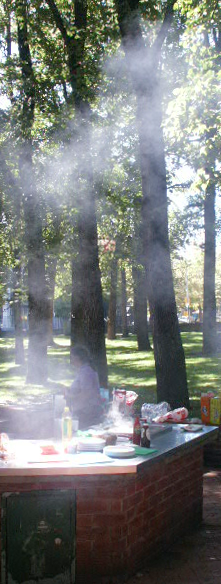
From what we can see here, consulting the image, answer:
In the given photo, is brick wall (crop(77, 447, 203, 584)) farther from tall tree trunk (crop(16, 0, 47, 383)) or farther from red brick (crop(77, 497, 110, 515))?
tall tree trunk (crop(16, 0, 47, 383))

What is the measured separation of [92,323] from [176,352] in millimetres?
2115

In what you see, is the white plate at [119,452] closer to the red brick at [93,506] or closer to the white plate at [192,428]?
the red brick at [93,506]

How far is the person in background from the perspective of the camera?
6.28 metres

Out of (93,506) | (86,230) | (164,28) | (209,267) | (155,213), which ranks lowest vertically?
(93,506)

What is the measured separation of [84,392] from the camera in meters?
6.37

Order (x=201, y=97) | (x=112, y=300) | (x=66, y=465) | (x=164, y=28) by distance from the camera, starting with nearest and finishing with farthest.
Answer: (x=66, y=465) → (x=201, y=97) → (x=164, y=28) → (x=112, y=300)

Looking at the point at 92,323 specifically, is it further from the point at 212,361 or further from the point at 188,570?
the point at 212,361

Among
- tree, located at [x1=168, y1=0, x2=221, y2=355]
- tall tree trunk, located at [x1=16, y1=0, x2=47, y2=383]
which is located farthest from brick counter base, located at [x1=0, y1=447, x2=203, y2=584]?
tall tree trunk, located at [x1=16, y1=0, x2=47, y2=383]

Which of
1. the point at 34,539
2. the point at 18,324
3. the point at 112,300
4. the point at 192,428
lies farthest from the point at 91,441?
the point at 112,300

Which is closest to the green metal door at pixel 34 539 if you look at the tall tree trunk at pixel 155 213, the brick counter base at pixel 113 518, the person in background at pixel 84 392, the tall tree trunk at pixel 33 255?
the brick counter base at pixel 113 518

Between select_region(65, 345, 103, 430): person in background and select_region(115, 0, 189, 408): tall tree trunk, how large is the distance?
8.22 ft

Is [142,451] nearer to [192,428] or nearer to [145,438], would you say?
[145,438]

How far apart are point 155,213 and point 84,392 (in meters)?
3.14

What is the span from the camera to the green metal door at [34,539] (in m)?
3.94
